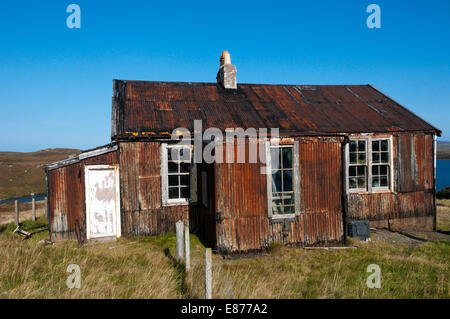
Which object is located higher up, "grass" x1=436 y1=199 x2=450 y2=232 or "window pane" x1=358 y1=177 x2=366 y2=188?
"window pane" x1=358 y1=177 x2=366 y2=188

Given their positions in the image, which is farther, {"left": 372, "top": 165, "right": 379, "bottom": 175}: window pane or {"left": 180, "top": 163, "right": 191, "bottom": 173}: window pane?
{"left": 372, "top": 165, "right": 379, "bottom": 175}: window pane

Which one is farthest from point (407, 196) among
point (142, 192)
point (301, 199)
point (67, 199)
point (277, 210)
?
point (67, 199)

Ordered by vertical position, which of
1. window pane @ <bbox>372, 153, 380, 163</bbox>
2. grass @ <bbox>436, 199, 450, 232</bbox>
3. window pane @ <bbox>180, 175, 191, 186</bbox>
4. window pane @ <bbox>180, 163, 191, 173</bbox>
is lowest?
grass @ <bbox>436, 199, 450, 232</bbox>

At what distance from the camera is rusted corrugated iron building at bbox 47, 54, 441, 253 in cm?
819

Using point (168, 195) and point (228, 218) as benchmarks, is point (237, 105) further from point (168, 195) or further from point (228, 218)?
point (228, 218)

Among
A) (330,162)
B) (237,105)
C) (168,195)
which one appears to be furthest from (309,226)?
(237,105)

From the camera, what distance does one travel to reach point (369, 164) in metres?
11.2

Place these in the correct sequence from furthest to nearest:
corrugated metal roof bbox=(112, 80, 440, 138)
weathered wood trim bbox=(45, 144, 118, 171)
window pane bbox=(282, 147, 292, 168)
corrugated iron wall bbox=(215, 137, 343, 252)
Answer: corrugated metal roof bbox=(112, 80, 440, 138) < weathered wood trim bbox=(45, 144, 118, 171) < window pane bbox=(282, 147, 292, 168) < corrugated iron wall bbox=(215, 137, 343, 252)

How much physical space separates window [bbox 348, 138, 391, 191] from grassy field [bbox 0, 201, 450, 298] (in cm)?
324

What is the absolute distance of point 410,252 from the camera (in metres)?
8.25

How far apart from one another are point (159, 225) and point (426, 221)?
34.8 ft

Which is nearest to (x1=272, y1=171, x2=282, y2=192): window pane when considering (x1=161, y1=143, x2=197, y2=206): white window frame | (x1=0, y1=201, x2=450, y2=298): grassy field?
(x1=0, y1=201, x2=450, y2=298): grassy field

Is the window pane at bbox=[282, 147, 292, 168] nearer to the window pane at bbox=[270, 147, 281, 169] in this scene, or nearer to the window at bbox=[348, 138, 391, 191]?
the window pane at bbox=[270, 147, 281, 169]

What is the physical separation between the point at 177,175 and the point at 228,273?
→ 4694 millimetres
